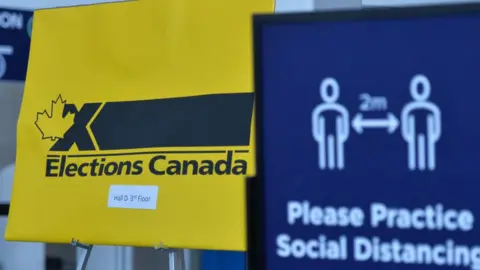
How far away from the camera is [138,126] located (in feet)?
6.51

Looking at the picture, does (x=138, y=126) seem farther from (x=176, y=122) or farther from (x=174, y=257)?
(x=174, y=257)

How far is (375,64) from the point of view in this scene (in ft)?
3.76

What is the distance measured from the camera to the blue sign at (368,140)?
110 centimetres

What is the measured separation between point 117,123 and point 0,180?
37.7 inches

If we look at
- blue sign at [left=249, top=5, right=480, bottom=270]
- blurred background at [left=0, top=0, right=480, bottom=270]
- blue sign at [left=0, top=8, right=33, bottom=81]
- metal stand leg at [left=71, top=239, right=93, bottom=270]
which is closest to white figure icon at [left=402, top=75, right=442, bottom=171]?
blue sign at [left=249, top=5, right=480, bottom=270]

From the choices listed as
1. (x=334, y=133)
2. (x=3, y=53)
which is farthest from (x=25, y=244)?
(x=334, y=133)

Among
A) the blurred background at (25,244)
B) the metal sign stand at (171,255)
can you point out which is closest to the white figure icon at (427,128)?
the metal sign stand at (171,255)

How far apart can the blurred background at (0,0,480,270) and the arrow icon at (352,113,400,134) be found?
1499 mm

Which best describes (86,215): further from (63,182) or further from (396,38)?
(396,38)

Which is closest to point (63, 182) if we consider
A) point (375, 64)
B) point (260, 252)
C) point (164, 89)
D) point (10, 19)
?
point (164, 89)

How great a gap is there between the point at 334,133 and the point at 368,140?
0.05m

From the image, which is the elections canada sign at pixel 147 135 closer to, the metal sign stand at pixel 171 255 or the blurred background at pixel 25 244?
the metal sign stand at pixel 171 255

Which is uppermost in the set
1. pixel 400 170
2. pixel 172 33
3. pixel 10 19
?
pixel 10 19

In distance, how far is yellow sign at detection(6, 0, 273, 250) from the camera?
1.86 meters
